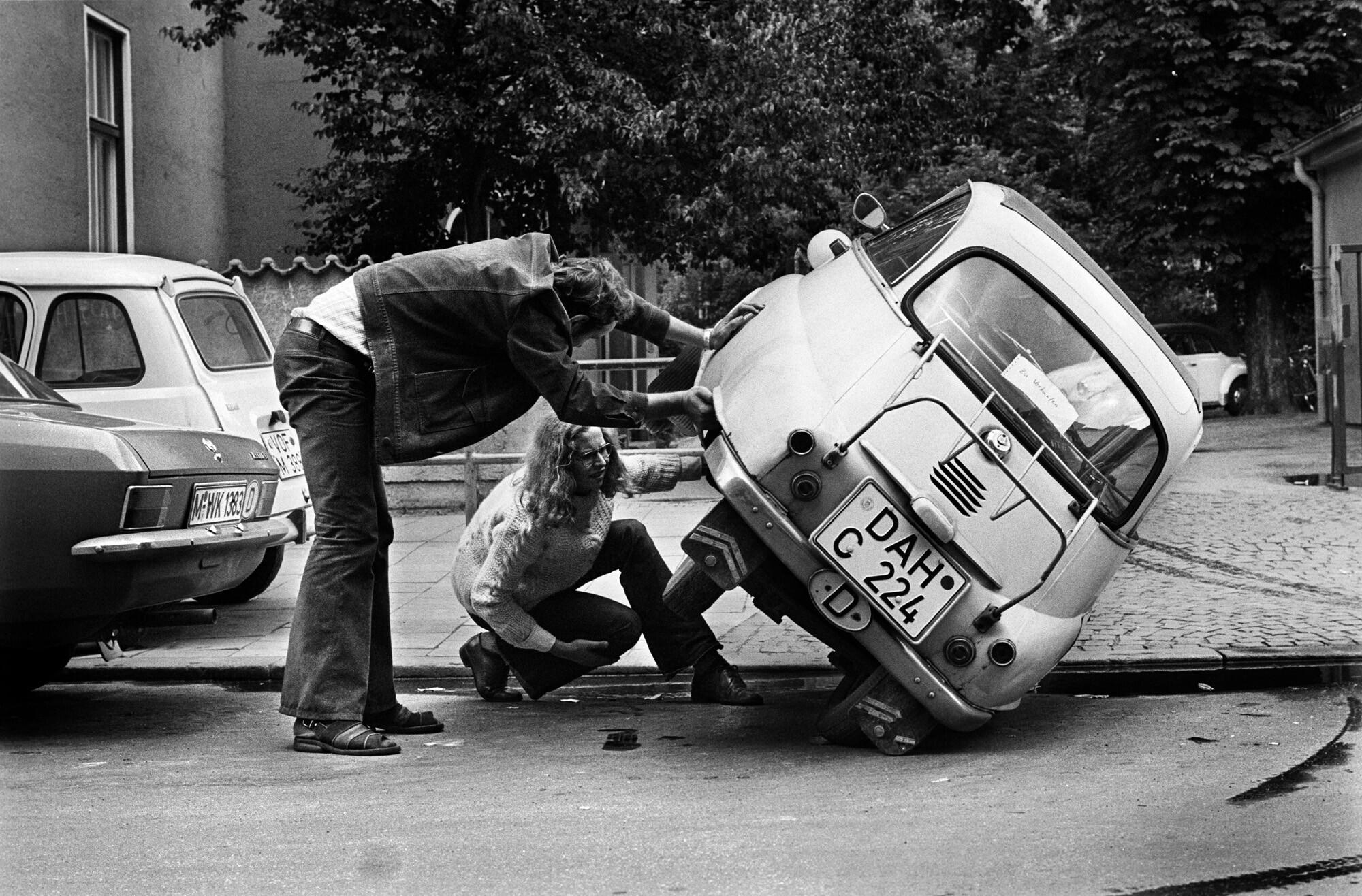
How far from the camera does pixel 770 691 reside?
20.4 ft

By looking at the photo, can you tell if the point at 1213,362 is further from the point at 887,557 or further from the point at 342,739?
the point at 342,739

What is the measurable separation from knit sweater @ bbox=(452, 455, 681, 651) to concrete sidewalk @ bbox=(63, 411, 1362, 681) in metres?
1.04

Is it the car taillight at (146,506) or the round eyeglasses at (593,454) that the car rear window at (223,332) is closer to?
the car taillight at (146,506)

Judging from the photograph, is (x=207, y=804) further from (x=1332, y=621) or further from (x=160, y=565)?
(x=1332, y=621)

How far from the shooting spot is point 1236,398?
25.2m

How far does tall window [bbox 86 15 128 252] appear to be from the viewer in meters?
14.7

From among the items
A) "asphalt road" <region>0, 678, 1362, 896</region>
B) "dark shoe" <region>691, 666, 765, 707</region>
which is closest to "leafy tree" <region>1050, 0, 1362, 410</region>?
"asphalt road" <region>0, 678, 1362, 896</region>

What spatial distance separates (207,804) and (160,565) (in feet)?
4.14

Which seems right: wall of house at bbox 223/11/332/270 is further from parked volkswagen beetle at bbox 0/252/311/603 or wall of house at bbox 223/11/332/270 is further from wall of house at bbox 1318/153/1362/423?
wall of house at bbox 1318/153/1362/423

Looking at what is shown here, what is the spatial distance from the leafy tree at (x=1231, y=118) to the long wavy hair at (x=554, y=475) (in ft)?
62.9

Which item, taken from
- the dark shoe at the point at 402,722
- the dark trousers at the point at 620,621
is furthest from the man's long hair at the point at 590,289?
the dark shoe at the point at 402,722

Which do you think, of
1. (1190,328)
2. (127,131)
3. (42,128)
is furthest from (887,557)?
(1190,328)

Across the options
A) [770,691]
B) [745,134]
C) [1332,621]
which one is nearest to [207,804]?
[770,691]

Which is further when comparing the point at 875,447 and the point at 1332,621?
the point at 1332,621
